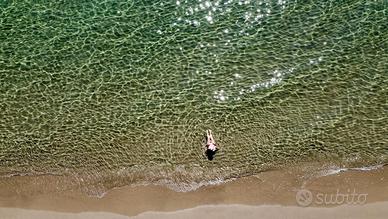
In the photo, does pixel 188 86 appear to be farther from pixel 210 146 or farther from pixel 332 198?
pixel 332 198

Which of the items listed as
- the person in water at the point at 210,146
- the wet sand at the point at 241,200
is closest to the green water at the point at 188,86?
the person in water at the point at 210,146

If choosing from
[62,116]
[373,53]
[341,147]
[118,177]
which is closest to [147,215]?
[118,177]

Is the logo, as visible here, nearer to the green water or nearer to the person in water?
the green water

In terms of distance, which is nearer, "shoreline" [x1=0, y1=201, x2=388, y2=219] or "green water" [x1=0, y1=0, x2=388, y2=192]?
"shoreline" [x1=0, y1=201, x2=388, y2=219]

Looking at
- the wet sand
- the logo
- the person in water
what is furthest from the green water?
the logo

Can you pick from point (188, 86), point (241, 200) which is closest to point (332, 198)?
point (241, 200)
